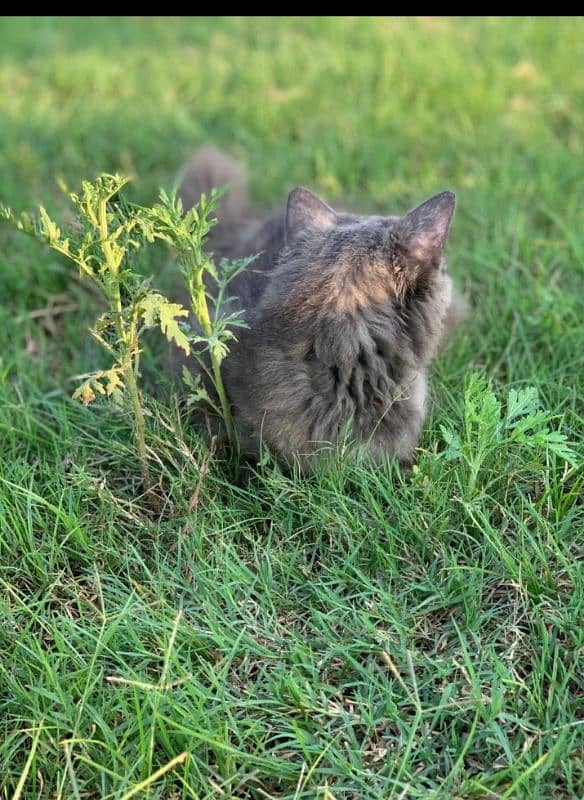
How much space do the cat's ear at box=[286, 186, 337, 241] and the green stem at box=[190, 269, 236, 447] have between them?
17.5 inches

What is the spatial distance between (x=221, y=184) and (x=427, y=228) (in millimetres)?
1487

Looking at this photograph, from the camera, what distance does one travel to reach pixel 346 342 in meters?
2.38

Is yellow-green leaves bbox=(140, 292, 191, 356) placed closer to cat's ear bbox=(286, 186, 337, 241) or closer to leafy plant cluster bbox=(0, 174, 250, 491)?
leafy plant cluster bbox=(0, 174, 250, 491)

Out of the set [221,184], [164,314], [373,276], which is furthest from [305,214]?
[221,184]

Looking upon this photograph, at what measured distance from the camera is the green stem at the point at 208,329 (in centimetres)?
224

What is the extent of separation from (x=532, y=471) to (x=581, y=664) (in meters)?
0.61

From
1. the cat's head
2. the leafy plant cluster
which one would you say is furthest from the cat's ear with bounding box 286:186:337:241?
the leafy plant cluster

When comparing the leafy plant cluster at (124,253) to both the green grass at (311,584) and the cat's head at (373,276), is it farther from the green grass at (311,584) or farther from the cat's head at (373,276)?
the green grass at (311,584)

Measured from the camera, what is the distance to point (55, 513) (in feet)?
7.91

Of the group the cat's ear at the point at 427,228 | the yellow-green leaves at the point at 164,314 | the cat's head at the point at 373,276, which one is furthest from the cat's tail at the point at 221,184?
the yellow-green leaves at the point at 164,314

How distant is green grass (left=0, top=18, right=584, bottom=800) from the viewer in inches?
73.7

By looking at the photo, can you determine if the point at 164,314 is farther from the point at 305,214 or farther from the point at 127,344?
the point at 305,214
